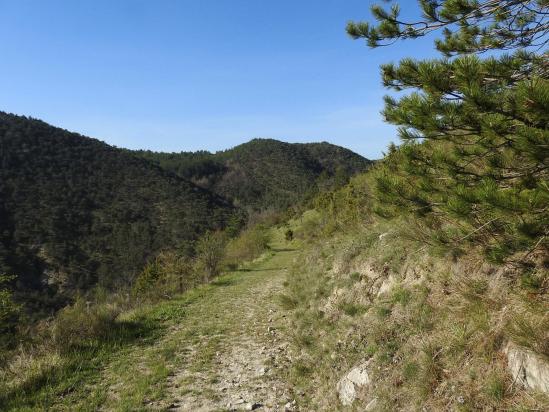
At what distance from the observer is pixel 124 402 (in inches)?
203

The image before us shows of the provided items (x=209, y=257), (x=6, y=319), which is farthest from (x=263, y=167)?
(x=6, y=319)

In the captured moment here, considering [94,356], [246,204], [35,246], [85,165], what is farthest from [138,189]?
[94,356]

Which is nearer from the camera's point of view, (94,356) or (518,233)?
(518,233)

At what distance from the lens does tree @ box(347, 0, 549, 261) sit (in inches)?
104

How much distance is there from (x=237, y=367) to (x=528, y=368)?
4739mm

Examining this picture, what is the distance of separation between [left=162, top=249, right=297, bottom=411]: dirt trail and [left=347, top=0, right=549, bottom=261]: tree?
3376 millimetres

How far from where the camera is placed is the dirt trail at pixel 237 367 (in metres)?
5.23

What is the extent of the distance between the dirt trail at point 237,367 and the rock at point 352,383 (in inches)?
31.3

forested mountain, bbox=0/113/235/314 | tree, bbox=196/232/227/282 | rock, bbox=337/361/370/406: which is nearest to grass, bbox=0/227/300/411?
rock, bbox=337/361/370/406

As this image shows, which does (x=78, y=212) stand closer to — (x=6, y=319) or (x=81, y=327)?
(x=6, y=319)

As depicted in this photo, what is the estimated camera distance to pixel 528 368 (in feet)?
10.3

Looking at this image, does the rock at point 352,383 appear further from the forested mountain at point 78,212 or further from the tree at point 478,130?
the forested mountain at point 78,212

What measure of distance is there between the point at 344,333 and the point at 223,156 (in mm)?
138718

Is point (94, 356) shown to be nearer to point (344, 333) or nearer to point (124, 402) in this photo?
point (124, 402)
